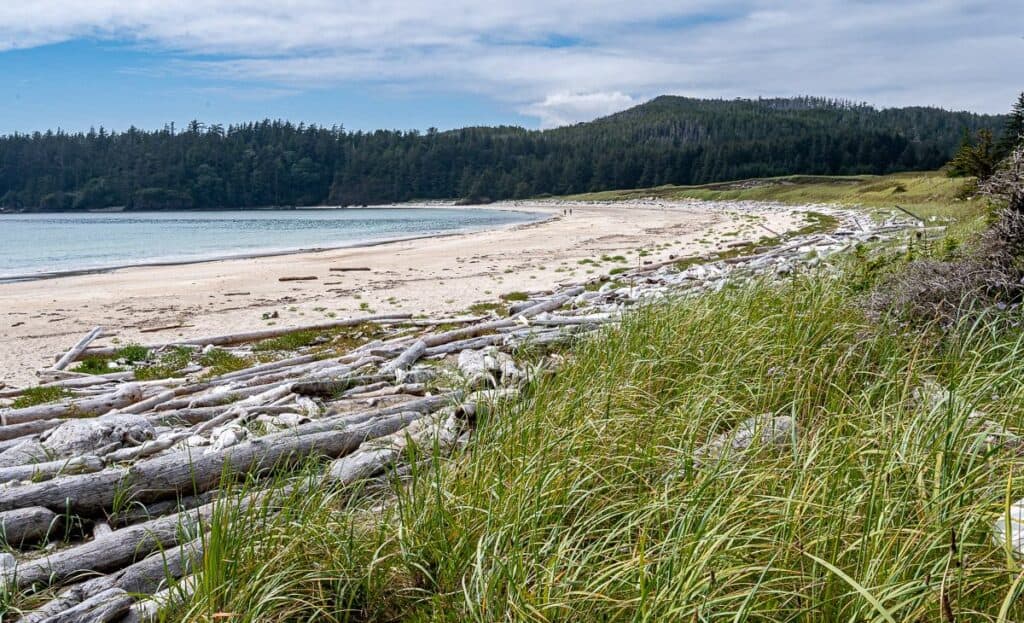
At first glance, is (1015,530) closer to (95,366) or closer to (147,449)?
(147,449)

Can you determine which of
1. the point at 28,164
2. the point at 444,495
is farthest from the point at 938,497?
the point at 28,164

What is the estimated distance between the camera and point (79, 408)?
6965mm

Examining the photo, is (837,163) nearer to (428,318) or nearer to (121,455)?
(428,318)

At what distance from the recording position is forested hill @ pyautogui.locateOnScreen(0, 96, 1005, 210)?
121375 mm

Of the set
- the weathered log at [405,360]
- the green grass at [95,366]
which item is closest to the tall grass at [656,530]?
the weathered log at [405,360]


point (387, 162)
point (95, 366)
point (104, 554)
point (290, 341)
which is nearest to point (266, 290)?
point (290, 341)

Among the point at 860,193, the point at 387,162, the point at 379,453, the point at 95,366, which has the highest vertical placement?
the point at 387,162

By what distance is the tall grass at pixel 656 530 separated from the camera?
2.29m

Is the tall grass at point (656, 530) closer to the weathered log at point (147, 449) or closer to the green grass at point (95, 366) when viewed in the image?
the weathered log at point (147, 449)

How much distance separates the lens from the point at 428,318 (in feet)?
39.6

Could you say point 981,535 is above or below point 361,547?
above

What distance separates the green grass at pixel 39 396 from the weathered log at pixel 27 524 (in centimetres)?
438

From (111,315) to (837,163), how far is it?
123m

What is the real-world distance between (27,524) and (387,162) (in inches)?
6414
